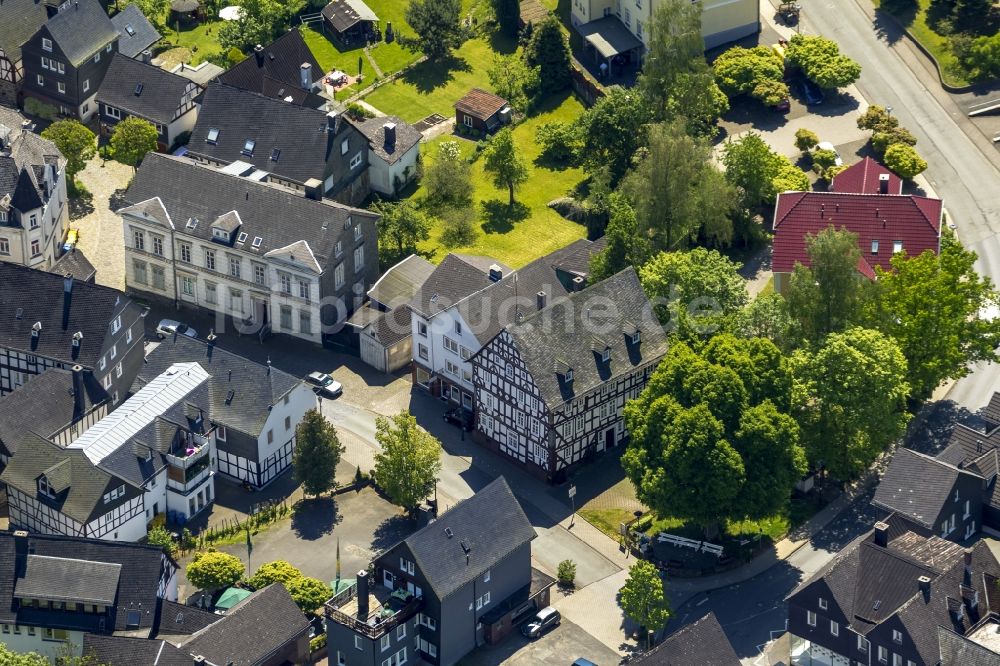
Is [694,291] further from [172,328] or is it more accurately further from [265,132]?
[172,328]

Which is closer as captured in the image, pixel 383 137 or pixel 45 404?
pixel 45 404

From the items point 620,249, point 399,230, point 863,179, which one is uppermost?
point 863,179

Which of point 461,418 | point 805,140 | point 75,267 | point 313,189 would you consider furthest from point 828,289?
point 75,267

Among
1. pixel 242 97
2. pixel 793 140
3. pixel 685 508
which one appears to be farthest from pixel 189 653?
pixel 793 140

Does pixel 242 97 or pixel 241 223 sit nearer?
pixel 241 223

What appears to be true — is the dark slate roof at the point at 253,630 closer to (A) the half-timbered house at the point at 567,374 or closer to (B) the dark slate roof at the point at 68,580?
(B) the dark slate roof at the point at 68,580

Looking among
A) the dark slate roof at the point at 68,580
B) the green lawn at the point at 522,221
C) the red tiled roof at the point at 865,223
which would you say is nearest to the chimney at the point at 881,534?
the red tiled roof at the point at 865,223

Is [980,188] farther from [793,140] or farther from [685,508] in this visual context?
[685,508]
